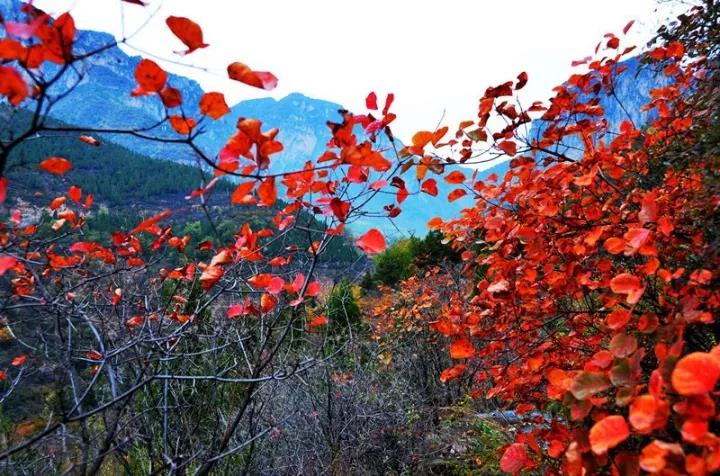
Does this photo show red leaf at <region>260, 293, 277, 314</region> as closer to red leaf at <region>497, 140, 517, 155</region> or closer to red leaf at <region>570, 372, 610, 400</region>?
red leaf at <region>497, 140, 517, 155</region>

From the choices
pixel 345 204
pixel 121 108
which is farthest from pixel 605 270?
pixel 121 108

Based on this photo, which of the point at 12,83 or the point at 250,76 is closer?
the point at 12,83

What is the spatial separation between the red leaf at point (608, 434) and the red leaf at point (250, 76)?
0.92m

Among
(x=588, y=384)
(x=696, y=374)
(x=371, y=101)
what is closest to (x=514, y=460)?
(x=588, y=384)

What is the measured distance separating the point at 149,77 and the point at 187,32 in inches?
4.8

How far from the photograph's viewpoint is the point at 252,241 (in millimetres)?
Result: 1662

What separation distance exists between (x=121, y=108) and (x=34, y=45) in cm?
18470

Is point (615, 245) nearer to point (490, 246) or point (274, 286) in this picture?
point (490, 246)

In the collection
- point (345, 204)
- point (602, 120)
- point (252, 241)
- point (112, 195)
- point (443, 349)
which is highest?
point (602, 120)

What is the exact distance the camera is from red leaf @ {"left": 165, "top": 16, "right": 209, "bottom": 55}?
0.85 meters

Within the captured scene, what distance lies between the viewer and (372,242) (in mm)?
1465

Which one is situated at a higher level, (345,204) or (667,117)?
(667,117)

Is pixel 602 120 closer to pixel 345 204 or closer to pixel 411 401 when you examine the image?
pixel 345 204

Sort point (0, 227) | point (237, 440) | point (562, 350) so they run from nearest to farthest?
point (562, 350), point (0, 227), point (237, 440)
